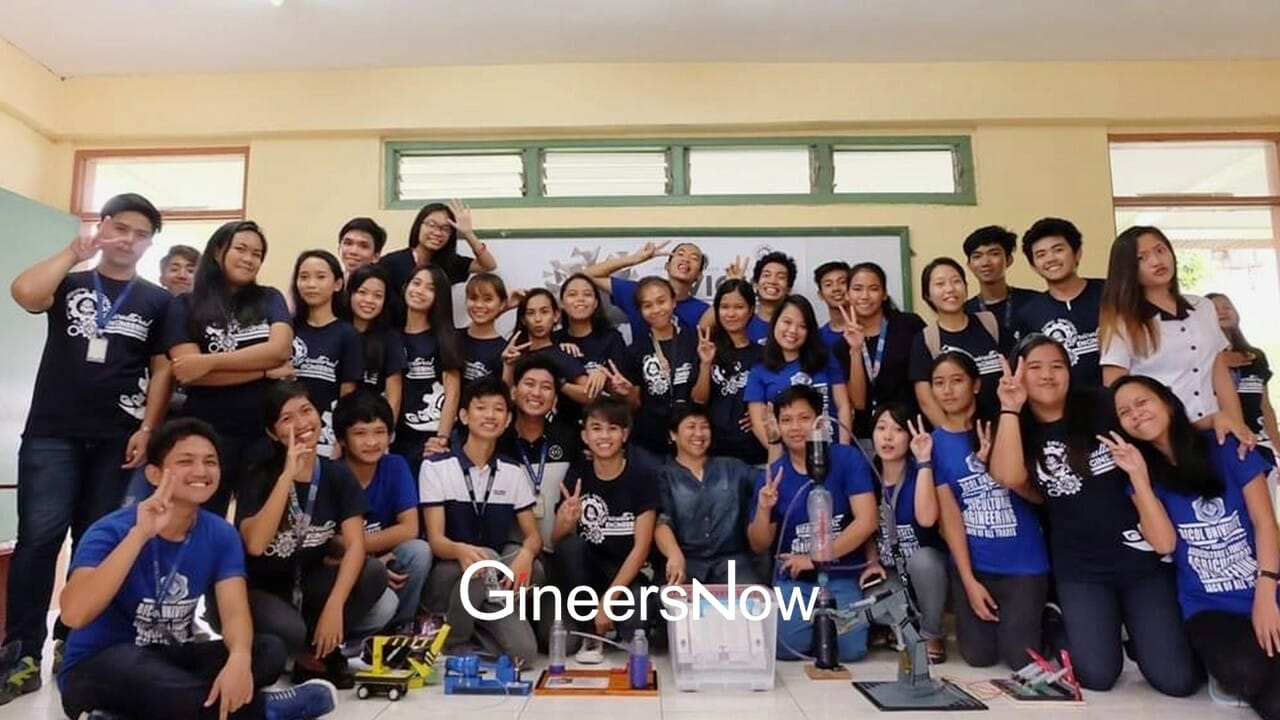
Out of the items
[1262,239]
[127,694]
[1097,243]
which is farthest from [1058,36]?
[127,694]

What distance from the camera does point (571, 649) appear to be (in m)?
2.95

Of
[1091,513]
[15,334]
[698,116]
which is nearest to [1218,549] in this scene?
[1091,513]

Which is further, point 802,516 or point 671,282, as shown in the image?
point 671,282

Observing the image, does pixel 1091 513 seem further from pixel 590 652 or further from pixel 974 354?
pixel 590 652

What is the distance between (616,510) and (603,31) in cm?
273

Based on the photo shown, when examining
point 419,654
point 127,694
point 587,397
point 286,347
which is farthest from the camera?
point 587,397

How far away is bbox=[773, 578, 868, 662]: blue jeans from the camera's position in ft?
9.34

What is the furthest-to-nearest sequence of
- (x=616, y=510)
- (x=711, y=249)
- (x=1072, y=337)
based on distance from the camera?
(x=711, y=249) < (x=1072, y=337) < (x=616, y=510)

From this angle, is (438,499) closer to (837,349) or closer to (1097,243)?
(837,349)

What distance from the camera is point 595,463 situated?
121 inches

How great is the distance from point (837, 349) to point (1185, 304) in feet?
4.26

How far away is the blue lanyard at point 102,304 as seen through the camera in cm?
261

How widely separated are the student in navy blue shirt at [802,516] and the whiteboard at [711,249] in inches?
62.3

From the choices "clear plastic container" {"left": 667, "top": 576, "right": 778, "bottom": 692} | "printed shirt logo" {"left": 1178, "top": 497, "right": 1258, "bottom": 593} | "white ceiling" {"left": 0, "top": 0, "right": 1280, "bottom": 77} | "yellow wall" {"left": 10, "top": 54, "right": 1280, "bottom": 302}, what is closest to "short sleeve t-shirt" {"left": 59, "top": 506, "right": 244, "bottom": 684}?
"clear plastic container" {"left": 667, "top": 576, "right": 778, "bottom": 692}
